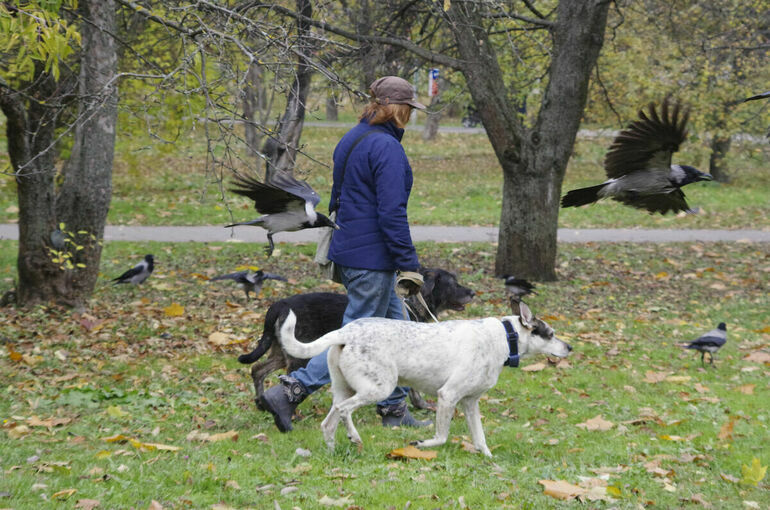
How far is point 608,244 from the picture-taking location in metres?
A: 16.0

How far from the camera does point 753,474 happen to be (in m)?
4.85

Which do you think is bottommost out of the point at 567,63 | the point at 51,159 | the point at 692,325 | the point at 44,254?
the point at 692,325

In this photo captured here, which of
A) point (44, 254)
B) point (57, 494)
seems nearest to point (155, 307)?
point (44, 254)

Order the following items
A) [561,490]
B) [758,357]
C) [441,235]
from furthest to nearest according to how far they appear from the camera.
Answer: [441,235], [758,357], [561,490]

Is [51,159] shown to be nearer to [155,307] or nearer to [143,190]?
[155,307]

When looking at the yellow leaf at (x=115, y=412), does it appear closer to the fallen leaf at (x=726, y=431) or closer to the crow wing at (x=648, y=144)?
the crow wing at (x=648, y=144)

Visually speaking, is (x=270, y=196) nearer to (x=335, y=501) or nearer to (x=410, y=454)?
(x=410, y=454)

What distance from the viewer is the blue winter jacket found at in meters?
5.22

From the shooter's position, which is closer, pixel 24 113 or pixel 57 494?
pixel 57 494

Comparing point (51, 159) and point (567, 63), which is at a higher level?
point (567, 63)

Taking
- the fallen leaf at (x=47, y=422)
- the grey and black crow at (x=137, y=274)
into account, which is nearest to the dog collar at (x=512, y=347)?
the fallen leaf at (x=47, y=422)

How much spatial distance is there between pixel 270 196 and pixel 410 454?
6.17ft

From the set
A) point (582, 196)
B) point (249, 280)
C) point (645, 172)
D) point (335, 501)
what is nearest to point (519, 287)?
point (249, 280)

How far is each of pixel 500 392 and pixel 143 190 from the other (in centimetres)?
1542
